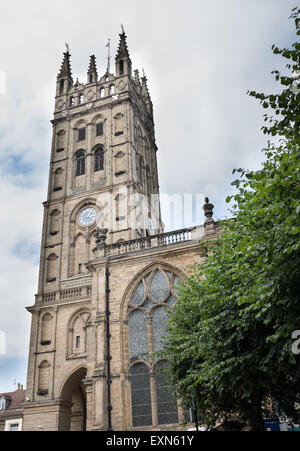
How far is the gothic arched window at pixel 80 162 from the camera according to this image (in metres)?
38.3

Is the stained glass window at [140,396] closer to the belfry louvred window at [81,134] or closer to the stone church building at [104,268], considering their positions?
the stone church building at [104,268]

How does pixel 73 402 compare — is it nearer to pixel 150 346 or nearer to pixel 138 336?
pixel 138 336

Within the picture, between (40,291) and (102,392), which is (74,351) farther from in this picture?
(102,392)

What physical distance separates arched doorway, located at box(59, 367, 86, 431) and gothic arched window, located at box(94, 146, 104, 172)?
17.4 metres

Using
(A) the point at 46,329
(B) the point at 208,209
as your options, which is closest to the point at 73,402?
(A) the point at 46,329

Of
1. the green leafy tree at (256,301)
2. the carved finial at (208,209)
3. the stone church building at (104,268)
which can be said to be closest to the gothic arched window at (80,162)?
the stone church building at (104,268)

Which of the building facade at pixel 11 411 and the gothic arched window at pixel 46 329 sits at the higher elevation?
the gothic arched window at pixel 46 329

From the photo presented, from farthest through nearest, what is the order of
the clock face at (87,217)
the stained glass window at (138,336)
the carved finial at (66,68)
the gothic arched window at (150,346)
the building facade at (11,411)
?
the carved finial at (66,68), the building facade at (11,411), the clock face at (87,217), the stained glass window at (138,336), the gothic arched window at (150,346)

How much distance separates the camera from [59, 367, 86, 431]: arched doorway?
93.5 feet

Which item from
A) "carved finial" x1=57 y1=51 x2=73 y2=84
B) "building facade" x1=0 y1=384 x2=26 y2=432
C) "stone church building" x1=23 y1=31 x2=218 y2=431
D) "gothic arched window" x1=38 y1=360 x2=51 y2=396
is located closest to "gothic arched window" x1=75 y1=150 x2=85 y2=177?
"stone church building" x1=23 y1=31 x2=218 y2=431

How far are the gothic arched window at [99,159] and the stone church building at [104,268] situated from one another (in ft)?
0.38

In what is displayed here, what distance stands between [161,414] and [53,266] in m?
18.3

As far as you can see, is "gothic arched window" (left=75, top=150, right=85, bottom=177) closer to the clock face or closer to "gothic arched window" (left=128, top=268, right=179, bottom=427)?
Result: the clock face
